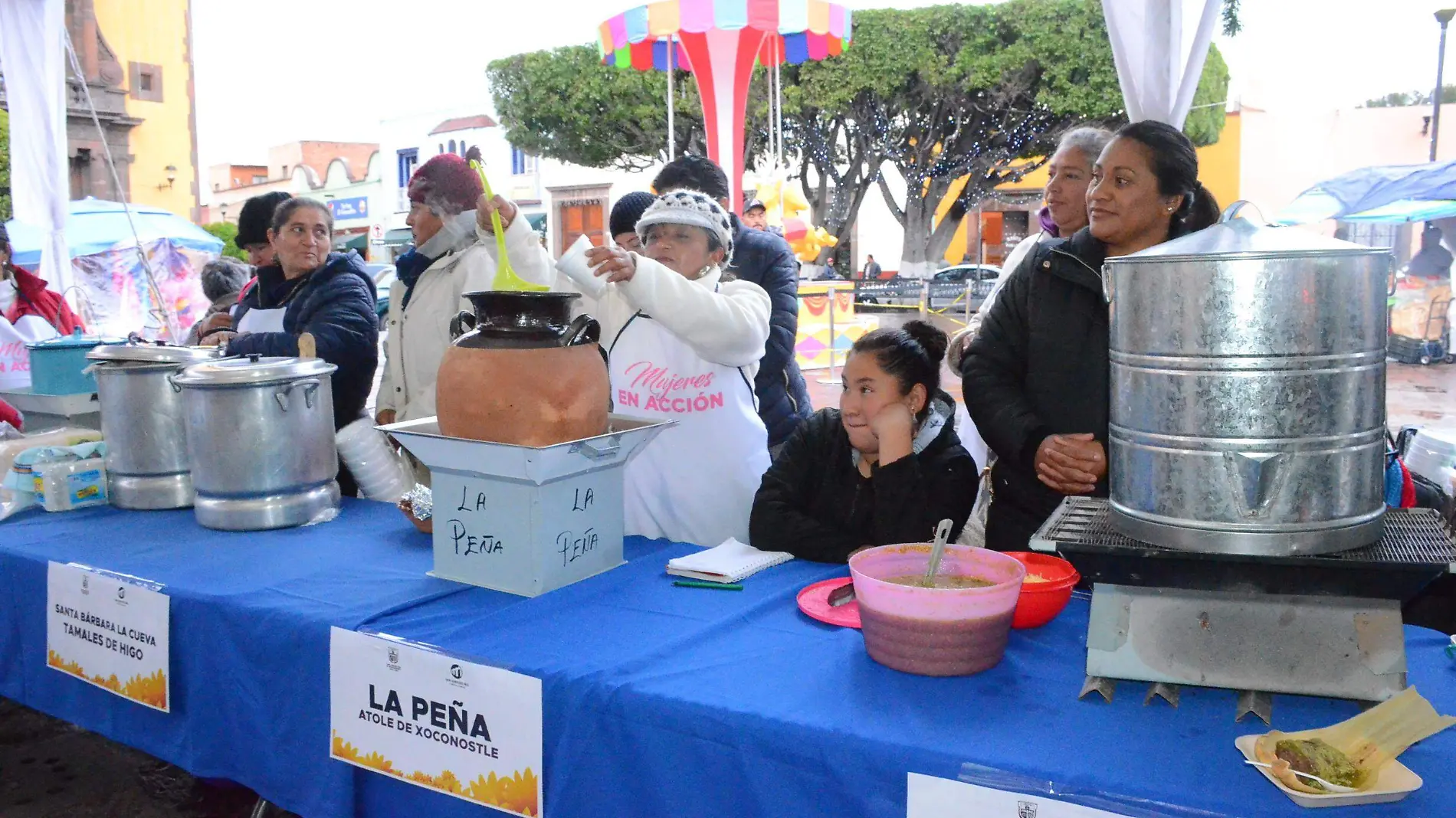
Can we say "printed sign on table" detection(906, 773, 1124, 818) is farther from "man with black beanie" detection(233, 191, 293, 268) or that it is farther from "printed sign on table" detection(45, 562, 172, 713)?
"man with black beanie" detection(233, 191, 293, 268)

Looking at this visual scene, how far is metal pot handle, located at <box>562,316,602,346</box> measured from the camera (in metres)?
1.80

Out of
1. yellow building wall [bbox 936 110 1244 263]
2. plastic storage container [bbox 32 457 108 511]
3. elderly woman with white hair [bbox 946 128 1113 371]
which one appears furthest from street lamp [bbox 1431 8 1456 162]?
plastic storage container [bbox 32 457 108 511]

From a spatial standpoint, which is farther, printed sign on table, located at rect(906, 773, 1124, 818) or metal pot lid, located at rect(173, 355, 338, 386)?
metal pot lid, located at rect(173, 355, 338, 386)

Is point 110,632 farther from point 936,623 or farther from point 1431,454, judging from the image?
point 1431,454

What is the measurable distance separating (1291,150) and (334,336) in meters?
31.5

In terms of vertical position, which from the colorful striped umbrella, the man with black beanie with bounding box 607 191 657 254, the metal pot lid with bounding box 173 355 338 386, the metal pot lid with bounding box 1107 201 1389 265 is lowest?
the metal pot lid with bounding box 173 355 338 386

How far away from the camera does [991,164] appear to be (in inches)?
833

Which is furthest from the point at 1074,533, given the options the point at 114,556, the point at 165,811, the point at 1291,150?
the point at 1291,150

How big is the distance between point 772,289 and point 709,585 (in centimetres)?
167

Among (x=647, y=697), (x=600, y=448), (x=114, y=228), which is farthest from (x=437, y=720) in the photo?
(x=114, y=228)

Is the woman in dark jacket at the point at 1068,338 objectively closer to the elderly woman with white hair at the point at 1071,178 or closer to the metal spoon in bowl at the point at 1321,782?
the elderly woman with white hair at the point at 1071,178

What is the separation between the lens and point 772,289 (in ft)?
11.0

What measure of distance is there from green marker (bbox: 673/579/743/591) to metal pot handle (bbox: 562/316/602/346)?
499mm

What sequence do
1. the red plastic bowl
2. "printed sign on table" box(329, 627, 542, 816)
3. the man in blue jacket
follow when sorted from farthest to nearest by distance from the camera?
the man in blue jacket < the red plastic bowl < "printed sign on table" box(329, 627, 542, 816)
